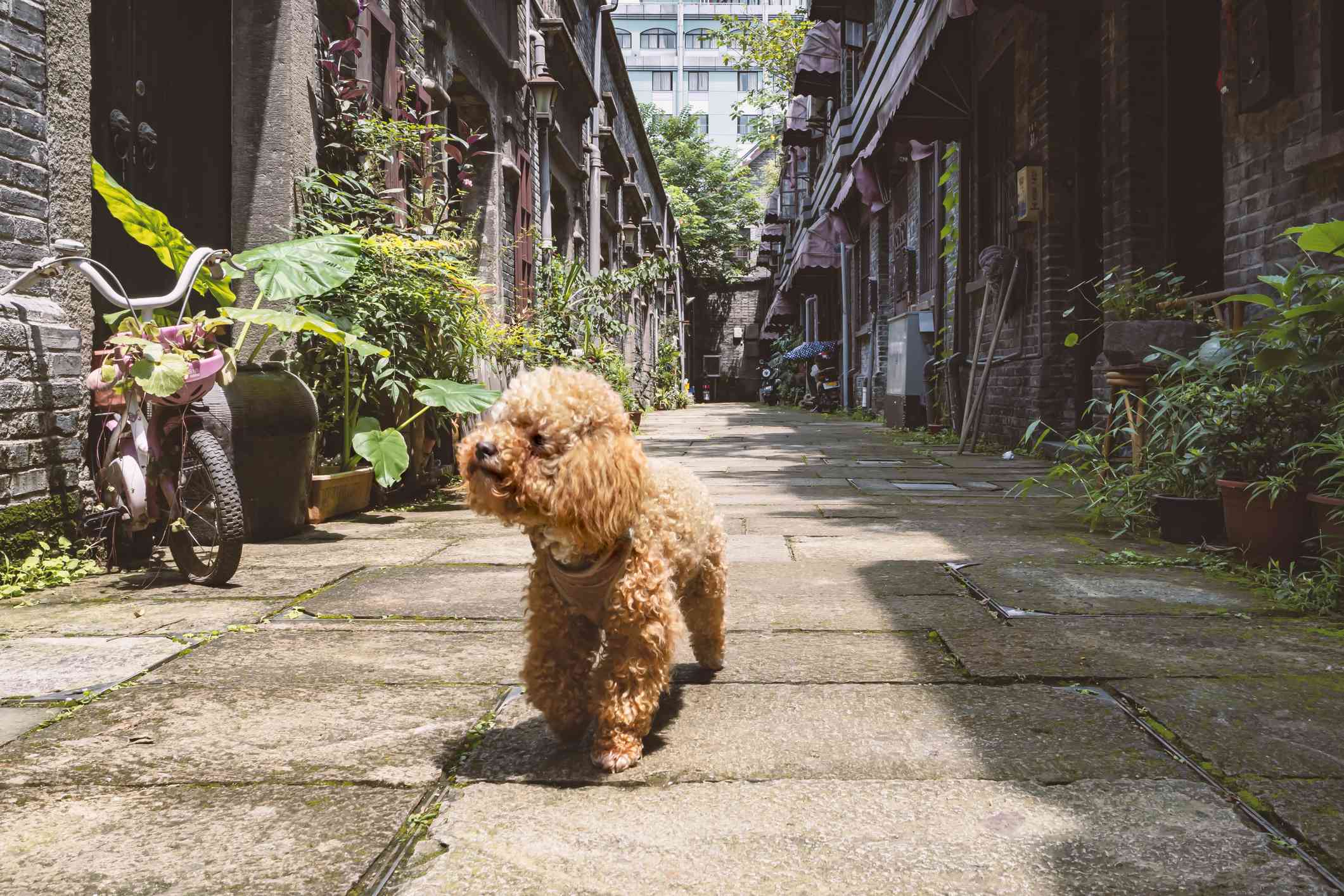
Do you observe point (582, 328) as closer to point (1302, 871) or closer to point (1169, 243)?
point (1169, 243)

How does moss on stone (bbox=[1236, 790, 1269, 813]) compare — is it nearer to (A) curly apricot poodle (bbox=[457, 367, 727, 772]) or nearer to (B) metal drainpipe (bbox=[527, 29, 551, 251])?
(A) curly apricot poodle (bbox=[457, 367, 727, 772])

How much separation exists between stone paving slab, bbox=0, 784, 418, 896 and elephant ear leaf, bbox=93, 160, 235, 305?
8.79 ft

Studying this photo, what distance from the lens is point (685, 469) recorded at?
94.7 inches

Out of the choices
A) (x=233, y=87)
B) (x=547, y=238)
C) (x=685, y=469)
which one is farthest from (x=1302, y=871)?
(x=547, y=238)

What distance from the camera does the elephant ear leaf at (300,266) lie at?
4266 mm

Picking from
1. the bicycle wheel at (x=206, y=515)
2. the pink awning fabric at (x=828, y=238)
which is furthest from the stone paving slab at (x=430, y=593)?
the pink awning fabric at (x=828, y=238)

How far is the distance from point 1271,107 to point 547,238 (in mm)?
8910

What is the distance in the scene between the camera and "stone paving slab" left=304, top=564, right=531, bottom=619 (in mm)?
3207

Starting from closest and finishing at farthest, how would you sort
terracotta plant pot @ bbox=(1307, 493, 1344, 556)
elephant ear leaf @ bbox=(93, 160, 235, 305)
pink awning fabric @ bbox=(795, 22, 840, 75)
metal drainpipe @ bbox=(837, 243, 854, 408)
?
terracotta plant pot @ bbox=(1307, 493, 1344, 556), elephant ear leaf @ bbox=(93, 160, 235, 305), pink awning fabric @ bbox=(795, 22, 840, 75), metal drainpipe @ bbox=(837, 243, 854, 408)

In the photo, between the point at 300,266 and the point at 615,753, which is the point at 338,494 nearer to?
the point at 300,266

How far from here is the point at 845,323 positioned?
20703 mm

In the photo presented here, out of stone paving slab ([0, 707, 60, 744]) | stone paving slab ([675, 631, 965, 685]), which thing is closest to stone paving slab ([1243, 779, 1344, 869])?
stone paving slab ([675, 631, 965, 685])

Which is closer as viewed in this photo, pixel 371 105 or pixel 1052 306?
pixel 371 105

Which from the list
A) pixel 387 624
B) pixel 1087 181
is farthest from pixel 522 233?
pixel 387 624
